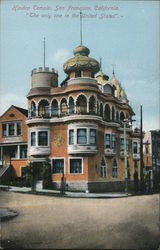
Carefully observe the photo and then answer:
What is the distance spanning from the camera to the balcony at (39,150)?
746cm

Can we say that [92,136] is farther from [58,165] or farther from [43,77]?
[43,77]

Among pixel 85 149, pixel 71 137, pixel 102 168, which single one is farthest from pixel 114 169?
pixel 71 137

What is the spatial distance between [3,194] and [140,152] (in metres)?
3.24

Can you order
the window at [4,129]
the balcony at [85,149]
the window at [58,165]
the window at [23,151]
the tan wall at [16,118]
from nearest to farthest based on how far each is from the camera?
the window at [58,165] → the balcony at [85,149] → the tan wall at [16,118] → the window at [23,151] → the window at [4,129]

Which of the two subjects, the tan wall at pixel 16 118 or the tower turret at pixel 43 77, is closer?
the tower turret at pixel 43 77

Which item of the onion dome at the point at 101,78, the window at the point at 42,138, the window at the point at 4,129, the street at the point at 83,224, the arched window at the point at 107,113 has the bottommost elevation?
the street at the point at 83,224

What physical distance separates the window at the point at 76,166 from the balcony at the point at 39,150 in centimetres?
63

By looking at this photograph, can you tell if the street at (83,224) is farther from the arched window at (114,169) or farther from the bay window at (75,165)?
the bay window at (75,165)

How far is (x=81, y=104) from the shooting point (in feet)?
24.5

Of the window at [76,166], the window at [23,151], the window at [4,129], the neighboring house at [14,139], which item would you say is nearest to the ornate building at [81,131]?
the window at [76,166]

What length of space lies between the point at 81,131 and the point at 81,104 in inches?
25.6

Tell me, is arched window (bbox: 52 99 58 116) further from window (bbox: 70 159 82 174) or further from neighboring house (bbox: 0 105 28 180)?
window (bbox: 70 159 82 174)

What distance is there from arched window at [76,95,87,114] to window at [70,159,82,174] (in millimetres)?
1211

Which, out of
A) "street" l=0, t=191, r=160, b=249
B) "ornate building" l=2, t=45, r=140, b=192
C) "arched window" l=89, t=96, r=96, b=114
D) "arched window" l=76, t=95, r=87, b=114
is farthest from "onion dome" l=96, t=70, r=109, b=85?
"street" l=0, t=191, r=160, b=249
